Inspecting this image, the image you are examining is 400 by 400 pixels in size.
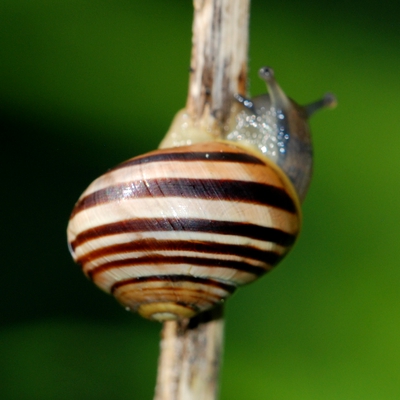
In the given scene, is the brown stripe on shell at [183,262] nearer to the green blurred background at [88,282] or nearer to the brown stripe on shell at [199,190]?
the brown stripe on shell at [199,190]

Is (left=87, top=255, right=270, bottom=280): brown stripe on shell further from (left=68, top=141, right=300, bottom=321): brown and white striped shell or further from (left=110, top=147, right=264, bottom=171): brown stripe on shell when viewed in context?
(left=110, top=147, right=264, bottom=171): brown stripe on shell

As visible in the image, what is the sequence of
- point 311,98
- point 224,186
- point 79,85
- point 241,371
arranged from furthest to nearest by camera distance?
point 311,98 → point 79,85 → point 241,371 → point 224,186

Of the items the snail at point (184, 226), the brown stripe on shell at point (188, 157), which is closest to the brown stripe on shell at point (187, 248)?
the snail at point (184, 226)

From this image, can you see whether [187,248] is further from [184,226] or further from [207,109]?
[207,109]

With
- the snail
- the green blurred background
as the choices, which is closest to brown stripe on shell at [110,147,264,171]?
the snail

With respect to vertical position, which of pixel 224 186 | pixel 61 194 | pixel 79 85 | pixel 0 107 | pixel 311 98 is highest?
pixel 311 98

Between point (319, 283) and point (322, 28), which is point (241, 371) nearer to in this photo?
point (319, 283)

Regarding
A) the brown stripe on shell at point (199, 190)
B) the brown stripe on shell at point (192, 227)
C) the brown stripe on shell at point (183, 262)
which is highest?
the brown stripe on shell at point (199, 190)

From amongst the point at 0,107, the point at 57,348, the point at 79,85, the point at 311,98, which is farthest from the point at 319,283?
the point at 0,107
